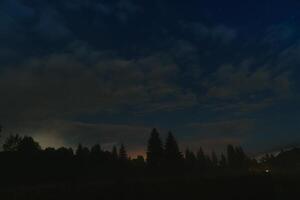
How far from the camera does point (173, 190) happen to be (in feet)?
72.8

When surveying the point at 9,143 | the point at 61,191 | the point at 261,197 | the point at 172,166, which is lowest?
the point at 261,197

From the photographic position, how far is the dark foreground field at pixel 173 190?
2030 cm

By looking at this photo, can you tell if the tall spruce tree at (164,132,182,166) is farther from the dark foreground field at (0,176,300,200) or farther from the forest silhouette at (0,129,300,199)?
the dark foreground field at (0,176,300,200)

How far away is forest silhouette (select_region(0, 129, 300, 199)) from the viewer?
21.3m

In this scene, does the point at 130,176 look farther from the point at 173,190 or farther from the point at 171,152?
the point at 173,190

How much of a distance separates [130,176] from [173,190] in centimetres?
2833

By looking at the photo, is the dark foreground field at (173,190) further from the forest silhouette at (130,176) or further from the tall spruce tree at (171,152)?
the tall spruce tree at (171,152)

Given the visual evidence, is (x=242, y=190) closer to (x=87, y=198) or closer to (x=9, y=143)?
(x=87, y=198)

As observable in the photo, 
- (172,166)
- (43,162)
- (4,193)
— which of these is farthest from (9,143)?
(4,193)

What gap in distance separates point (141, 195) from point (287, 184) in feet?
34.0

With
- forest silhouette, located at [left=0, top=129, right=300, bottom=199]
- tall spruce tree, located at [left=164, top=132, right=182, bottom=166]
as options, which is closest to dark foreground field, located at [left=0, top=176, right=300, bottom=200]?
forest silhouette, located at [left=0, top=129, right=300, bottom=199]

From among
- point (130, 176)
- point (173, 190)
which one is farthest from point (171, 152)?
point (173, 190)

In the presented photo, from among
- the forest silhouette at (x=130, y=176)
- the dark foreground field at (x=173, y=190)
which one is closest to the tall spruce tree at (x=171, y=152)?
the forest silhouette at (x=130, y=176)

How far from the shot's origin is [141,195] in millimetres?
21328
